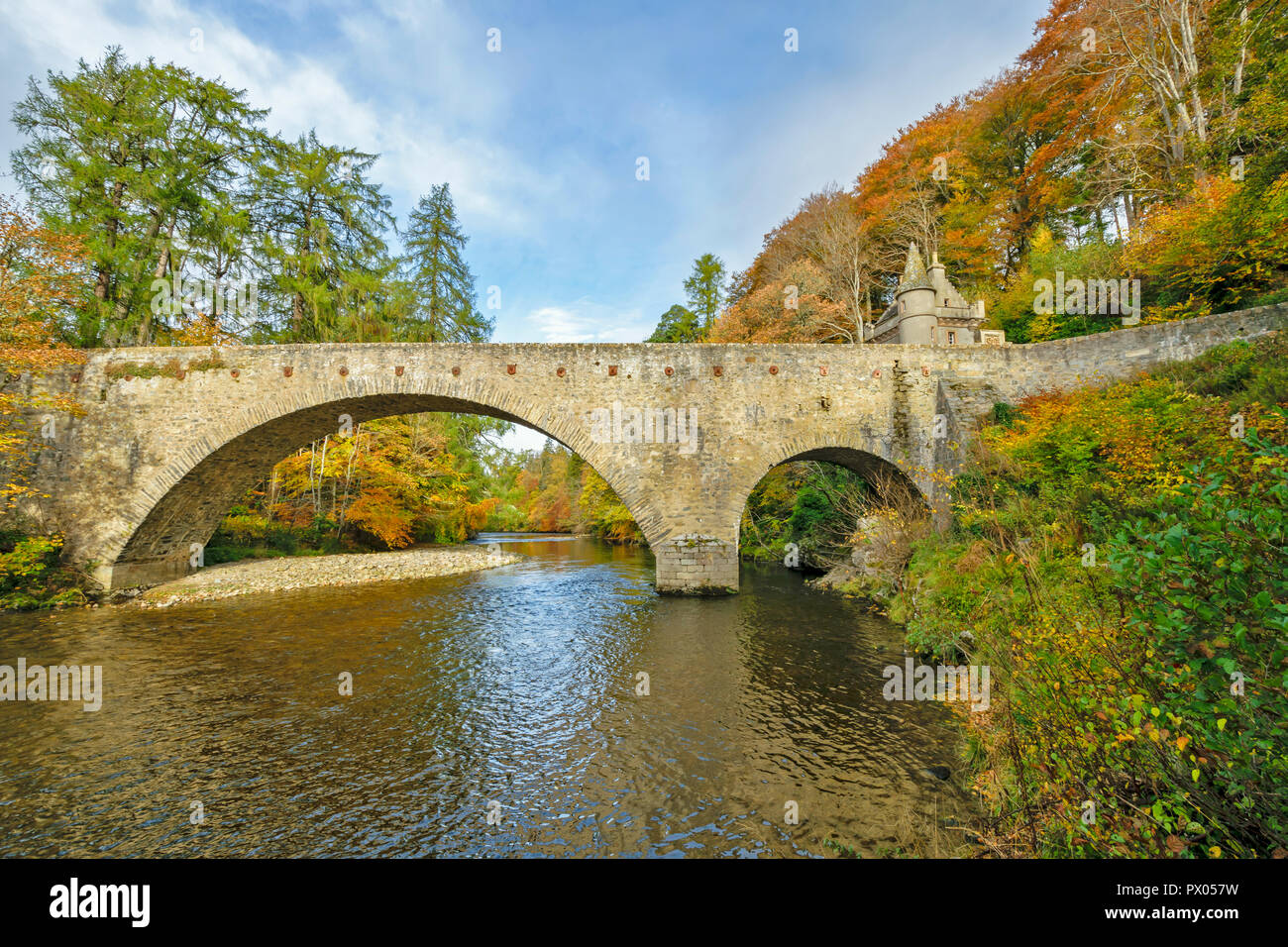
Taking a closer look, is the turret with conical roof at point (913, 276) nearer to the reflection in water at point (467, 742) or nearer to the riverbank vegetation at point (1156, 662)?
the riverbank vegetation at point (1156, 662)

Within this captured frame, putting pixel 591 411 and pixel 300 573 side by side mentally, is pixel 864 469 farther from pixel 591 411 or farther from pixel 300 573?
pixel 300 573

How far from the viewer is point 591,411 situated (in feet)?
37.0

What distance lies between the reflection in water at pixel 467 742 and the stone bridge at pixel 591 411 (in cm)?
322

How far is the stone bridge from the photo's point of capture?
11.1 metres

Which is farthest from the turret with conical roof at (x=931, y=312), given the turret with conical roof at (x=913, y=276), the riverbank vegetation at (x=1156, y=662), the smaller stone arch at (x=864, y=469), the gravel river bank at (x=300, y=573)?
the gravel river bank at (x=300, y=573)

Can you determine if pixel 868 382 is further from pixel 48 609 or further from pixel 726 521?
pixel 48 609

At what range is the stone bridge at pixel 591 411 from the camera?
36.5 ft

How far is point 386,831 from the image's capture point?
10.8ft

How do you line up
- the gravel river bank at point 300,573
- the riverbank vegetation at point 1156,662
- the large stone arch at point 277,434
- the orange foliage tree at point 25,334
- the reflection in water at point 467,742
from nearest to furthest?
the riverbank vegetation at point 1156,662 → the reflection in water at point 467,742 → the orange foliage tree at point 25,334 → the large stone arch at point 277,434 → the gravel river bank at point 300,573

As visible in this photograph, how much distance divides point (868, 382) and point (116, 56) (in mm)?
23323

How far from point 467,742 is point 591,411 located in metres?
7.76

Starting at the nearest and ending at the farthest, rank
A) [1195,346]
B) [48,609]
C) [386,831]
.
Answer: [386,831]
[1195,346]
[48,609]

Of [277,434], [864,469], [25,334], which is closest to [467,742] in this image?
[277,434]
